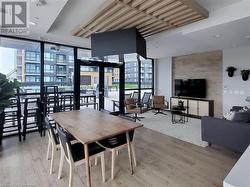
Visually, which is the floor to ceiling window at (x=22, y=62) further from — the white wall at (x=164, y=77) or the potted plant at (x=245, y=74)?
the potted plant at (x=245, y=74)

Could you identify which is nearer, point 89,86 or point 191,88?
point 89,86

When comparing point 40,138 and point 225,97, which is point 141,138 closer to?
point 40,138

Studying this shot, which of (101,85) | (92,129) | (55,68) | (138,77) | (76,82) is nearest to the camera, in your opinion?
(92,129)

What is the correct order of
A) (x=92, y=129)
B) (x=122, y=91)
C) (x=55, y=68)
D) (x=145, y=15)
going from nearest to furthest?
(x=92, y=129) → (x=145, y=15) → (x=55, y=68) → (x=122, y=91)

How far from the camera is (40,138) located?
409 cm

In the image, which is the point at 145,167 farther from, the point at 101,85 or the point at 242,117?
the point at 101,85

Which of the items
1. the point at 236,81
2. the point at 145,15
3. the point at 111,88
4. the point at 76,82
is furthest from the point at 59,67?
the point at 236,81

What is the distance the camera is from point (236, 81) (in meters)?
5.50

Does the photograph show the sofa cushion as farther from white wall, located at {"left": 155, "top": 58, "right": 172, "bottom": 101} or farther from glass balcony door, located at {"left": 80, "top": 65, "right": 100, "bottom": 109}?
white wall, located at {"left": 155, "top": 58, "right": 172, "bottom": 101}

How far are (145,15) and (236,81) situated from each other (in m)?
4.43

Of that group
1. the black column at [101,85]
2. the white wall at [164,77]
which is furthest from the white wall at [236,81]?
the black column at [101,85]

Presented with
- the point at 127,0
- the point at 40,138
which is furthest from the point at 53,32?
the point at 40,138

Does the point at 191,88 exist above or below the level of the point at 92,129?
above

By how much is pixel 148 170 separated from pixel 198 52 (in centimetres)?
551
